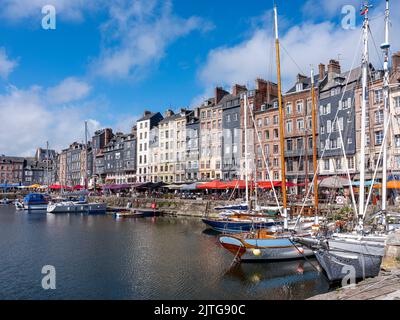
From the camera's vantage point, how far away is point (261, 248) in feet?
75.9

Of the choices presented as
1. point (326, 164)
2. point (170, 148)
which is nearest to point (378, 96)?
point (326, 164)

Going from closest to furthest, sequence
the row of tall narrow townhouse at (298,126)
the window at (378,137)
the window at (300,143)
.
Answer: the window at (378,137) < the row of tall narrow townhouse at (298,126) < the window at (300,143)

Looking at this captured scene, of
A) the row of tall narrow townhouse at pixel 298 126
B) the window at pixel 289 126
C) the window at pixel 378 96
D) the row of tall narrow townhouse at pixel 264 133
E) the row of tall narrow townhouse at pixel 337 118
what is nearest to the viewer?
the window at pixel 378 96

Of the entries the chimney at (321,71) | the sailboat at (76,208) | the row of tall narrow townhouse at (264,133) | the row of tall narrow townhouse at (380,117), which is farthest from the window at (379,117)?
the sailboat at (76,208)

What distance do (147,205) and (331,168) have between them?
1300 inches

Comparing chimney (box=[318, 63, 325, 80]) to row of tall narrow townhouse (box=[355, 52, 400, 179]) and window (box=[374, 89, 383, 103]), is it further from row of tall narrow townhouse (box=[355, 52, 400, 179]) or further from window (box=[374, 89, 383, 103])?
window (box=[374, 89, 383, 103])

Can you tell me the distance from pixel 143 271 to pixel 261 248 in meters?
7.62

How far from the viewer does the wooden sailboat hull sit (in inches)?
907

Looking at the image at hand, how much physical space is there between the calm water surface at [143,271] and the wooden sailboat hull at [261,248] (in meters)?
0.57

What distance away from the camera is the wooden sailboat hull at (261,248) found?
23031mm

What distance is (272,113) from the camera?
2414 inches

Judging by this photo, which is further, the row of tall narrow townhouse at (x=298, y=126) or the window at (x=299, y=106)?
the window at (x=299, y=106)

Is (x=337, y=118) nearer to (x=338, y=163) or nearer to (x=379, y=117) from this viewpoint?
(x=379, y=117)

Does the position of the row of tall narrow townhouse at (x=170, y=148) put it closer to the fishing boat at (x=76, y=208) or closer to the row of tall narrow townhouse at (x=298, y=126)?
the fishing boat at (x=76, y=208)
